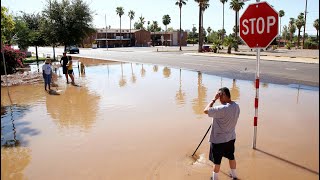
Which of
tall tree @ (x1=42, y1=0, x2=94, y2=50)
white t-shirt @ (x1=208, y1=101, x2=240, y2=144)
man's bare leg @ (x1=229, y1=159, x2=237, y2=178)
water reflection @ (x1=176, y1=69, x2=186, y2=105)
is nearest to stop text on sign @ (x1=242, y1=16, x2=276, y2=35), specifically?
white t-shirt @ (x1=208, y1=101, x2=240, y2=144)

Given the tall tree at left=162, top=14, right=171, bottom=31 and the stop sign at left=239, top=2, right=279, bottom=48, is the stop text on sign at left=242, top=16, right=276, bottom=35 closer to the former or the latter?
the stop sign at left=239, top=2, right=279, bottom=48

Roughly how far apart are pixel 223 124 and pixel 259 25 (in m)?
1.72

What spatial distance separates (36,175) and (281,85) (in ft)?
40.7

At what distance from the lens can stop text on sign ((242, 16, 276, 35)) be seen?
4.91 m

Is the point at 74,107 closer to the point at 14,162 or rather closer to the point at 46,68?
the point at 46,68

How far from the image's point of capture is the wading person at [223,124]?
457 cm

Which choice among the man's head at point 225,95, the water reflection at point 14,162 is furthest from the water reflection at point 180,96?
the man's head at point 225,95

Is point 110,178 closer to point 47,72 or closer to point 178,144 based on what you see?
point 178,144

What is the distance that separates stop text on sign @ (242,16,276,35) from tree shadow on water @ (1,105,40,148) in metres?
5.46

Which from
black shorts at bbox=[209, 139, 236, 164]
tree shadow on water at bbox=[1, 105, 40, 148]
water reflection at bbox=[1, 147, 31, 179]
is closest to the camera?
black shorts at bbox=[209, 139, 236, 164]

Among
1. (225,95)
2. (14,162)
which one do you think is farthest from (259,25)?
(14,162)

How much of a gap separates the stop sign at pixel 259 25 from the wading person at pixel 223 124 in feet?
3.96

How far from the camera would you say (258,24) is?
16.7ft

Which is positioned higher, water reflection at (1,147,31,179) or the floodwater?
the floodwater
